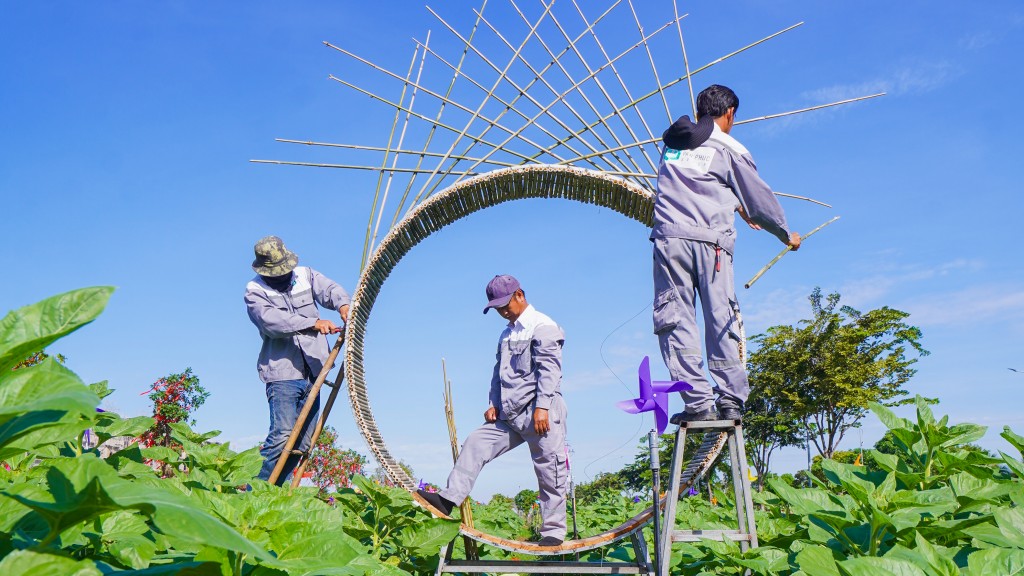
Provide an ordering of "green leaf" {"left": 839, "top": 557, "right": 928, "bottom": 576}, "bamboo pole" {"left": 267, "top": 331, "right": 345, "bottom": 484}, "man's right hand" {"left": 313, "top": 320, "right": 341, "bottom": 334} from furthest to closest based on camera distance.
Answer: "man's right hand" {"left": 313, "top": 320, "right": 341, "bottom": 334} < "bamboo pole" {"left": 267, "top": 331, "right": 345, "bottom": 484} < "green leaf" {"left": 839, "top": 557, "right": 928, "bottom": 576}

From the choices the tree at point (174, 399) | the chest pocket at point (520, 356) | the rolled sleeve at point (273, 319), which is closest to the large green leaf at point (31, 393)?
the chest pocket at point (520, 356)

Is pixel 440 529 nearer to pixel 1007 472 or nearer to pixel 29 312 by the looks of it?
pixel 1007 472

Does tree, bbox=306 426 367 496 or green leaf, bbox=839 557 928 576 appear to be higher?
tree, bbox=306 426 367 496

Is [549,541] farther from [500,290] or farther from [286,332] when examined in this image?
[286,332]

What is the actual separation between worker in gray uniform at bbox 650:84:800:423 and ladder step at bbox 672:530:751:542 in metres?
0.41

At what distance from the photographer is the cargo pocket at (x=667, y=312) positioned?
2945 millimetres

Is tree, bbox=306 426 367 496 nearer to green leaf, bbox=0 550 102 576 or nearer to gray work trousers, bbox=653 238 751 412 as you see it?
gray work trousers, bbox=653 238 751 412

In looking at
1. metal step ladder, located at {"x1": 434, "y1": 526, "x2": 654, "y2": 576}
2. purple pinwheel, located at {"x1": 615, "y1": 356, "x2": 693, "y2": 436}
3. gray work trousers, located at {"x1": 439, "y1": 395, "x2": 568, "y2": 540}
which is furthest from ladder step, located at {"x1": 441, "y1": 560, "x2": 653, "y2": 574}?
purple pinwheel, located at {"x1": 615, "y1": 356, "x2": 693, "y2": 436}

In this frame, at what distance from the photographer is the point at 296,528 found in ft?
4.23

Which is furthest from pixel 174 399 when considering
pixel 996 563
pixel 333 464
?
pixel 996 563

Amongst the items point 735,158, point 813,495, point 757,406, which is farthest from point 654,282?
point 757,406

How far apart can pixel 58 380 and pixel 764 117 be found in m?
3.65

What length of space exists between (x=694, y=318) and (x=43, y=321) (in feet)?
8.19

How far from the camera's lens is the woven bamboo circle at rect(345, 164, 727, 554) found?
11.9ft
